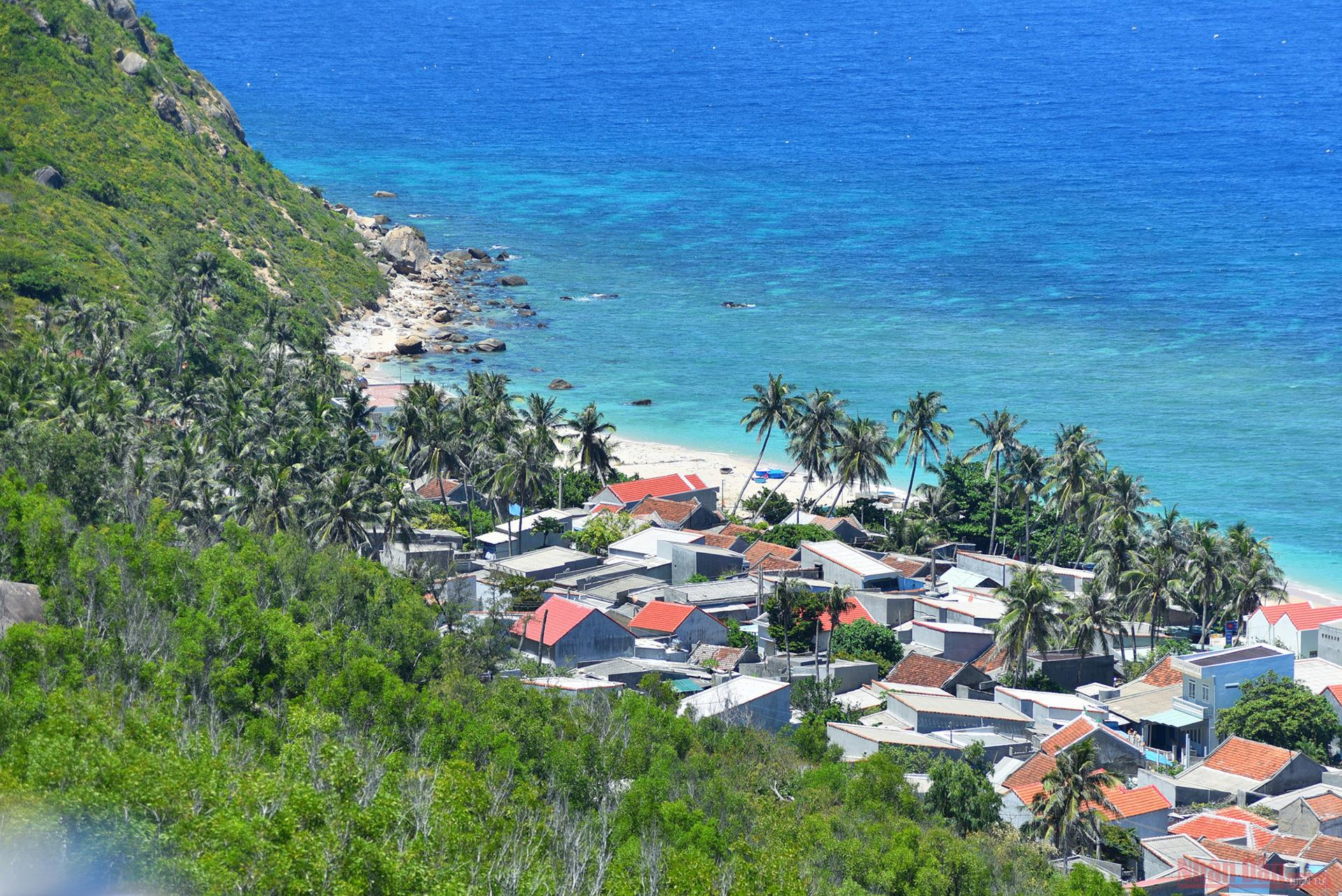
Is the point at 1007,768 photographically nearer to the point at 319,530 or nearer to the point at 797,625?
the point at 797,625

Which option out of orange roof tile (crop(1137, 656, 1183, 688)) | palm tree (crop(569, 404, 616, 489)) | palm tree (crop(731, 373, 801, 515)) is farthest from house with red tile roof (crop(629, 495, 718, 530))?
orange roof tile (crop(1137, 656, 1183, 688))

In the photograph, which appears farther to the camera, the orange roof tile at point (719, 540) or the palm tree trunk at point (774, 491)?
the palm tree trunk at point (774, 491)

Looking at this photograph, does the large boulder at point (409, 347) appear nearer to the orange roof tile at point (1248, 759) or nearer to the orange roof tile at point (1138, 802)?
the orange roof tile at point (1248, 759)

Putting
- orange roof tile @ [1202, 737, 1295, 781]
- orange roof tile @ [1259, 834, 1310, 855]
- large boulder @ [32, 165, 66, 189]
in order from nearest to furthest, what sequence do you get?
orange roof tile @ [1259, 834, 1310, 855] → orange roof tile @ [1202, 737, 1295, 781] → large boulder @ [32, 165, 66, 189]

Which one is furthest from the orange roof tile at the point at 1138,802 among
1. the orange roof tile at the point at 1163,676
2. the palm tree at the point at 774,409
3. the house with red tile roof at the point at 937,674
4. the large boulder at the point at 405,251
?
the large boulder at the point at 405,251

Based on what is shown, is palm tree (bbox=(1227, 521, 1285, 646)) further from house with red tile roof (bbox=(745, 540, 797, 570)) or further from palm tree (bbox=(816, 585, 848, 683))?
house with red tile roof (bbox=(745, 540, 797, 570))

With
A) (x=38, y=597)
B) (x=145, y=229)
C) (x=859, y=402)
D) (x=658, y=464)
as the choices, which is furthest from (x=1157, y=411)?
(x=38, y=597)
